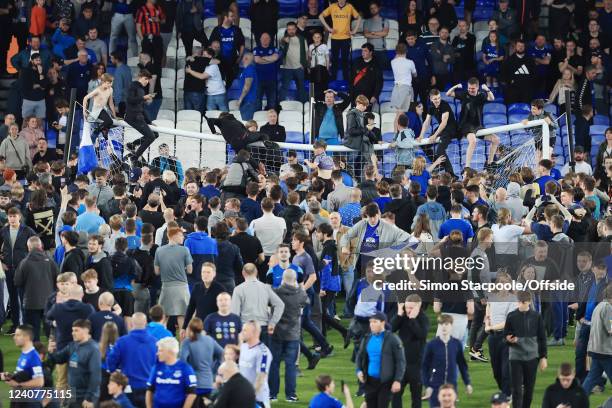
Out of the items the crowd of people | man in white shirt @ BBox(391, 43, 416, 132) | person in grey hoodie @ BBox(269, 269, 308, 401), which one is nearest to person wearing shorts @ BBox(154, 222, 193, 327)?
the crowd of people

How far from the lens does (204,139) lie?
27.0 metres

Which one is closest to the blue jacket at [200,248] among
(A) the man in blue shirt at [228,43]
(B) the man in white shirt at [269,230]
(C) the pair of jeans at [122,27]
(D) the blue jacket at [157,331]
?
(B) the man in white shirt at [269,230]

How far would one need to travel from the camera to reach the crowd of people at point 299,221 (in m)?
16.3

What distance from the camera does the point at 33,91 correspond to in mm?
28906

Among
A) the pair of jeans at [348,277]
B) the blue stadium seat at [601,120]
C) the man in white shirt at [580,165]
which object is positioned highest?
the blue stadium seat at [601,120]

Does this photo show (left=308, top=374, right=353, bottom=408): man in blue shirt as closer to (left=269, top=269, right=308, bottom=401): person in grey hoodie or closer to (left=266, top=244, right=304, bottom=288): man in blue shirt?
(left=269, top=269, right=308, bottom=401): person in grey hoodie

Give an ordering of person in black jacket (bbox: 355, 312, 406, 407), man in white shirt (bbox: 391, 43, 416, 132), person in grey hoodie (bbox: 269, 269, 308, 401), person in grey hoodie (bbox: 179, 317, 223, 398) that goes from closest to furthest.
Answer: person in grey hoodie (bbox: 179, 317, 223, 398), person in black jacket (bbox: 355, 312, 406, 407), person in grey hoodie (bbox: 269, 269, 308, 401), man in white shirt (bbox: 391, 43, 416, 132)

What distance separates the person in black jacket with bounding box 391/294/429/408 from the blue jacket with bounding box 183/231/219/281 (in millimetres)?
3059

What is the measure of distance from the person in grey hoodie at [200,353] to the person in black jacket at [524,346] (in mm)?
3271

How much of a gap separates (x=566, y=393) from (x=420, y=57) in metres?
14.6

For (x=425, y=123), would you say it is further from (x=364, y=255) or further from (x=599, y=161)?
(x=364, y=255)

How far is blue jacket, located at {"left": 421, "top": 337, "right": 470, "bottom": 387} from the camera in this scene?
54.0 feet

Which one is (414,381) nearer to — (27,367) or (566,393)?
(566,393)

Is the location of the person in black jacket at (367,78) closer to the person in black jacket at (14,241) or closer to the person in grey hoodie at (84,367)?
the person in black jacket at (14,241)
